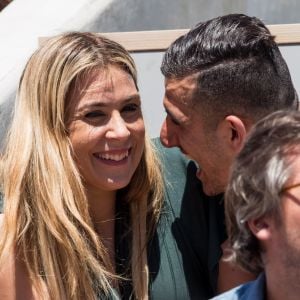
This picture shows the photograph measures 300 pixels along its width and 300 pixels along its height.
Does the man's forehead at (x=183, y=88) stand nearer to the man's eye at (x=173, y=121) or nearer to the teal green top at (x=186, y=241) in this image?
the man's eye at (x=173, y=121)

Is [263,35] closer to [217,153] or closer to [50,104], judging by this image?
[217,153]

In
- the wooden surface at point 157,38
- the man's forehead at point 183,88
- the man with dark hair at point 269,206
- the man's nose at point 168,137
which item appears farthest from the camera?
the wooden surface at point 157,38

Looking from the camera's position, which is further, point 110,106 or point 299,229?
point 110,106

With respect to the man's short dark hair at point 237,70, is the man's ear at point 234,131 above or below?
below

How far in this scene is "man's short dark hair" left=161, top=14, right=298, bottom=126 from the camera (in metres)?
3.10

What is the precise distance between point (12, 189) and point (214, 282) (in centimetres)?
74

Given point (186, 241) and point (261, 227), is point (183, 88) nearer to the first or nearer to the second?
point (186, 241)

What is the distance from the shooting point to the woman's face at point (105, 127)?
307 centimetres

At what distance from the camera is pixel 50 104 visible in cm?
306

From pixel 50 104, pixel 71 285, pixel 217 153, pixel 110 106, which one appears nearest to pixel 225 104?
pixel 217 153

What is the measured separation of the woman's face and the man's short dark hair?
216 mm

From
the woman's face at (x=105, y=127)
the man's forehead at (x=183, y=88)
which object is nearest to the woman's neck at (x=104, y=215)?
the woman's face at (x=105, y=127)

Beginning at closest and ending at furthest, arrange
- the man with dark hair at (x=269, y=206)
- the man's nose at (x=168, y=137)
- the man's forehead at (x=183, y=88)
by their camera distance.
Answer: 1. the man with dark hair at (x=269, y=206)
2. the man's forehead at (x=183, y=88)
3. the man's nose at (x=168, y=137)

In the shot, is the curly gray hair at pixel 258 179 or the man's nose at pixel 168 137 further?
the man's nose at pixel 168 137
